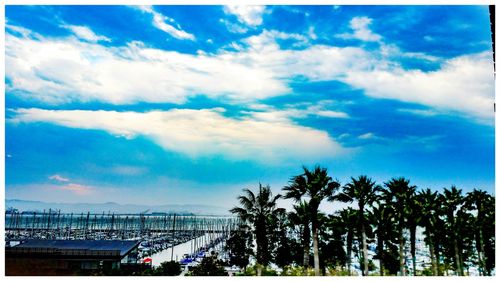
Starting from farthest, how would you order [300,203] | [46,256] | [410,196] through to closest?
[410,196], [46,256], [300,203]

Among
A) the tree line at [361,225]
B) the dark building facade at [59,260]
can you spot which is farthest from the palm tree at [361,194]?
the dark building facade at [59,260]

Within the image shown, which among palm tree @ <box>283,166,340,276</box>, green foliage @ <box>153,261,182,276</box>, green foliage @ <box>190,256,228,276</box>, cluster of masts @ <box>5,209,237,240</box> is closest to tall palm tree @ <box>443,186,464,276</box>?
palm tree @ <box>283,166,340,276</box>

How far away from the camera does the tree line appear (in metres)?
11.4

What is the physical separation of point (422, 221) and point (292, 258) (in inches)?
184

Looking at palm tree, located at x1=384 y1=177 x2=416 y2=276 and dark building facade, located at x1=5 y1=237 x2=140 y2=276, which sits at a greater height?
palm tree, located at x1=384 y1=177 x2=416 y2=276

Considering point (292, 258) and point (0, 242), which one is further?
point (292, 258)

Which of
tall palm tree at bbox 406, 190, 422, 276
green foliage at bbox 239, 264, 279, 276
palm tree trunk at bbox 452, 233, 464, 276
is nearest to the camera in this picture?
green foliage at bbox 239, 264, 279, 276

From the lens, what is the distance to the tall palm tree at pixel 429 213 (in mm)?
12875

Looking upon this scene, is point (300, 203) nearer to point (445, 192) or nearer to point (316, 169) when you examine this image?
point (316, 169)

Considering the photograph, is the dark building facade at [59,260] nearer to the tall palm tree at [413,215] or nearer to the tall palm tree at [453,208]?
the tall palm tree at [413,215]

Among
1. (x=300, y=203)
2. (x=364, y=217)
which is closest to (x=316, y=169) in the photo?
(x=300, y=203)

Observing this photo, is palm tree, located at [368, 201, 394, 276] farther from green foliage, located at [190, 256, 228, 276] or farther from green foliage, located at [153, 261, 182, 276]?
green foliage, located at [153, 261, 182, 276]

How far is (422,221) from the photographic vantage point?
42.4 feet

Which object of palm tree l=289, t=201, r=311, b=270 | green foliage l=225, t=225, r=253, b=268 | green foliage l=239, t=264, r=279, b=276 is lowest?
green foliage l=239, t=264, r=279, b=276
